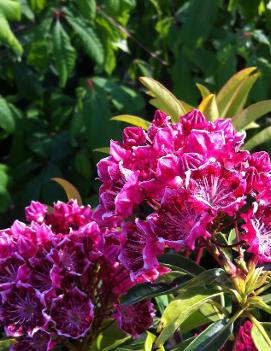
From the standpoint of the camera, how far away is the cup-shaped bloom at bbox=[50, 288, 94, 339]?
1378 millimetres

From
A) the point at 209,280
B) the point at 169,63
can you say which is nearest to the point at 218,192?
the point at 209,280

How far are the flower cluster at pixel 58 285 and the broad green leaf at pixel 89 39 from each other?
50.8 inches

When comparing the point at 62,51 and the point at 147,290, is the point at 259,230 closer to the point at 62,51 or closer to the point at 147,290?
the point at 147,290

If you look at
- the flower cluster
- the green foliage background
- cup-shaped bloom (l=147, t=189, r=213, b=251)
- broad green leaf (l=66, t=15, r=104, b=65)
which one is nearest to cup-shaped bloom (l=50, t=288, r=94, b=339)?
the flower cluster

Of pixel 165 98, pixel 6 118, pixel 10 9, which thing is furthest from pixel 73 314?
pixel 6 118

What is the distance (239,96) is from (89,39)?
1115mm

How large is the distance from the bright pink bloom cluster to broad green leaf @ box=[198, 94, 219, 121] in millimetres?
235

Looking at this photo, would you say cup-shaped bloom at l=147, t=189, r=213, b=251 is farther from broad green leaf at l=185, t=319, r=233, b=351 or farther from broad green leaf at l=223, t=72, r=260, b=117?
broad green leaf at l=223, t=72, r=260, b=117

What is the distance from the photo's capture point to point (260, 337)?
1361 mm

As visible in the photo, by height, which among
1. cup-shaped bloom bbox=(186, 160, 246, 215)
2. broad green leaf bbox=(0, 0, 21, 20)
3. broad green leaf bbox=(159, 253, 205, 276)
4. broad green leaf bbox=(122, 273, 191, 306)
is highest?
cup-shaped bloom bbox=(186, 160, 246, 215)

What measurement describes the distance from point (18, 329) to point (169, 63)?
6.06 feet

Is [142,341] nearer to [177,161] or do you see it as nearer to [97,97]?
[177,161]

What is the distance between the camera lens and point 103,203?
4.33 feet

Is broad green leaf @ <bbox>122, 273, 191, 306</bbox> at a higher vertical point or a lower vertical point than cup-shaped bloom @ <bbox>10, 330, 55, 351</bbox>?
higher
